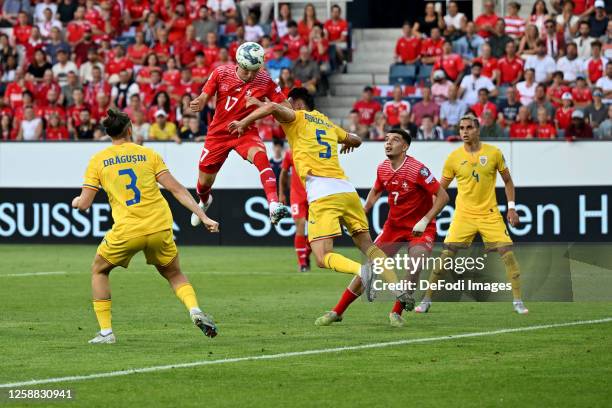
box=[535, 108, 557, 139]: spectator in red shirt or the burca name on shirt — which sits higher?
the burca name on shirt

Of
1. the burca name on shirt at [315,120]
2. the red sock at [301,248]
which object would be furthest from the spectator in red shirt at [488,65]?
the burca name on shirt at [315,120]

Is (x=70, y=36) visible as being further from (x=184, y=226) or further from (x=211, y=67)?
(x=184, y=226)

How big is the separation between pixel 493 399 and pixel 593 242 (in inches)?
607

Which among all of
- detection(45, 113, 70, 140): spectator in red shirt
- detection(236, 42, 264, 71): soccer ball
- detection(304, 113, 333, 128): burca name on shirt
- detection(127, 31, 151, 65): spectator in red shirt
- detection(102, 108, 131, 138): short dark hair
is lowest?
detection(45, 113, 70, 140): spectator in red shirt

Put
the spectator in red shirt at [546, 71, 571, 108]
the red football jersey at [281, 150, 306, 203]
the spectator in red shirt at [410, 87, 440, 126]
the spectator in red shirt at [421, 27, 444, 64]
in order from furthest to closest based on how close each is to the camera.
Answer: the spectator in red shirt at [421, 27, 444, 64] → the spectator in red shirt at [410, 87, 440, 126] → the spectator in red shirt at [546, 71, 571, 108] → the red football jersey at [281, 150, 306, 203]

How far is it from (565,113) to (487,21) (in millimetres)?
3799

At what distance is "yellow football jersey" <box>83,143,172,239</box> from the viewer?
11531mm

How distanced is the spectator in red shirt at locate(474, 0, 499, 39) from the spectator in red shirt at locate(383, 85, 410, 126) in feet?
7.69

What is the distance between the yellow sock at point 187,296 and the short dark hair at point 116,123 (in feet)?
4.75

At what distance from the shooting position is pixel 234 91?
15.6m

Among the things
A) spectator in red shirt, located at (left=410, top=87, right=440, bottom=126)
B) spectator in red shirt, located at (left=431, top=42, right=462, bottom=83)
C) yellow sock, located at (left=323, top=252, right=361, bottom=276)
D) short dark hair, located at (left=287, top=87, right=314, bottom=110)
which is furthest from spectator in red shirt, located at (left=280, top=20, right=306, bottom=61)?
yellow sock, located at (left=323, top=252, right=361, bottom=276)

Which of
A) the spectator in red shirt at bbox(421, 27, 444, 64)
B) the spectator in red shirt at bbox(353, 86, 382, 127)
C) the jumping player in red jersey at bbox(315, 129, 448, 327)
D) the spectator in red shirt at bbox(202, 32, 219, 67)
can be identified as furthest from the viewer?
the spectator in red shirt at bbox(202, 32, 219, 67)

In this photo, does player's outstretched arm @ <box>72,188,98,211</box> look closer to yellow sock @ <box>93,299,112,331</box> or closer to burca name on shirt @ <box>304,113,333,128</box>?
yellow sock @ <box>93,299,112,331</box>

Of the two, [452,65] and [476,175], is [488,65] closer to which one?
[452,65]
